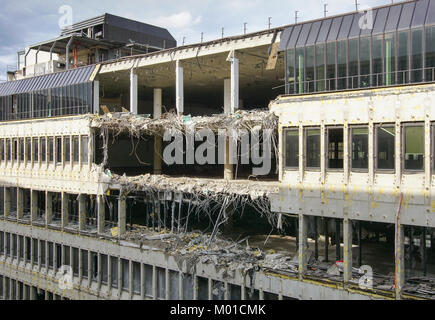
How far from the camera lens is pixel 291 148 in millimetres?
21328

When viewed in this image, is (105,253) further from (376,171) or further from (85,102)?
(376,171)

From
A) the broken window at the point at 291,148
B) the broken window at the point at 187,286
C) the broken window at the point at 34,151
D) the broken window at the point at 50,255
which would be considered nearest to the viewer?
the broken window at the point at 291,148

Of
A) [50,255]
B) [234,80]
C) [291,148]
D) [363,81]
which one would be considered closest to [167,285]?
[291,148]

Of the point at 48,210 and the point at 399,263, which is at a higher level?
the point at 48,210

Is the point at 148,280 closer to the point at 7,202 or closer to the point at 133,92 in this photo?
the point at 133,92

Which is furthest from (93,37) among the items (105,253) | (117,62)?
(105,253)

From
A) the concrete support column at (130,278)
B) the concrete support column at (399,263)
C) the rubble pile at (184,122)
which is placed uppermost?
the rubble pile at (184,122)

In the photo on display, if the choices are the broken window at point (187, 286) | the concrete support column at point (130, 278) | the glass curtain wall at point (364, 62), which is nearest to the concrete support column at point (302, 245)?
the glass curtain wall at point (364, 62)

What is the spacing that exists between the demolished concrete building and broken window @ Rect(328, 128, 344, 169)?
0.07 m

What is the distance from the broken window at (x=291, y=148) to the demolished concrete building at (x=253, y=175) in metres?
0.06

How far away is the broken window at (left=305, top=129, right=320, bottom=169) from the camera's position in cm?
2044

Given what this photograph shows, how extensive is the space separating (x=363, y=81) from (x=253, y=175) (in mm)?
9883

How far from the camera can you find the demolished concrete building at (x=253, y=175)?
1839cm

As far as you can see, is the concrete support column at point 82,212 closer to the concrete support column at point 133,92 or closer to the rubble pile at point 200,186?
the rubble pile at point 200,186
